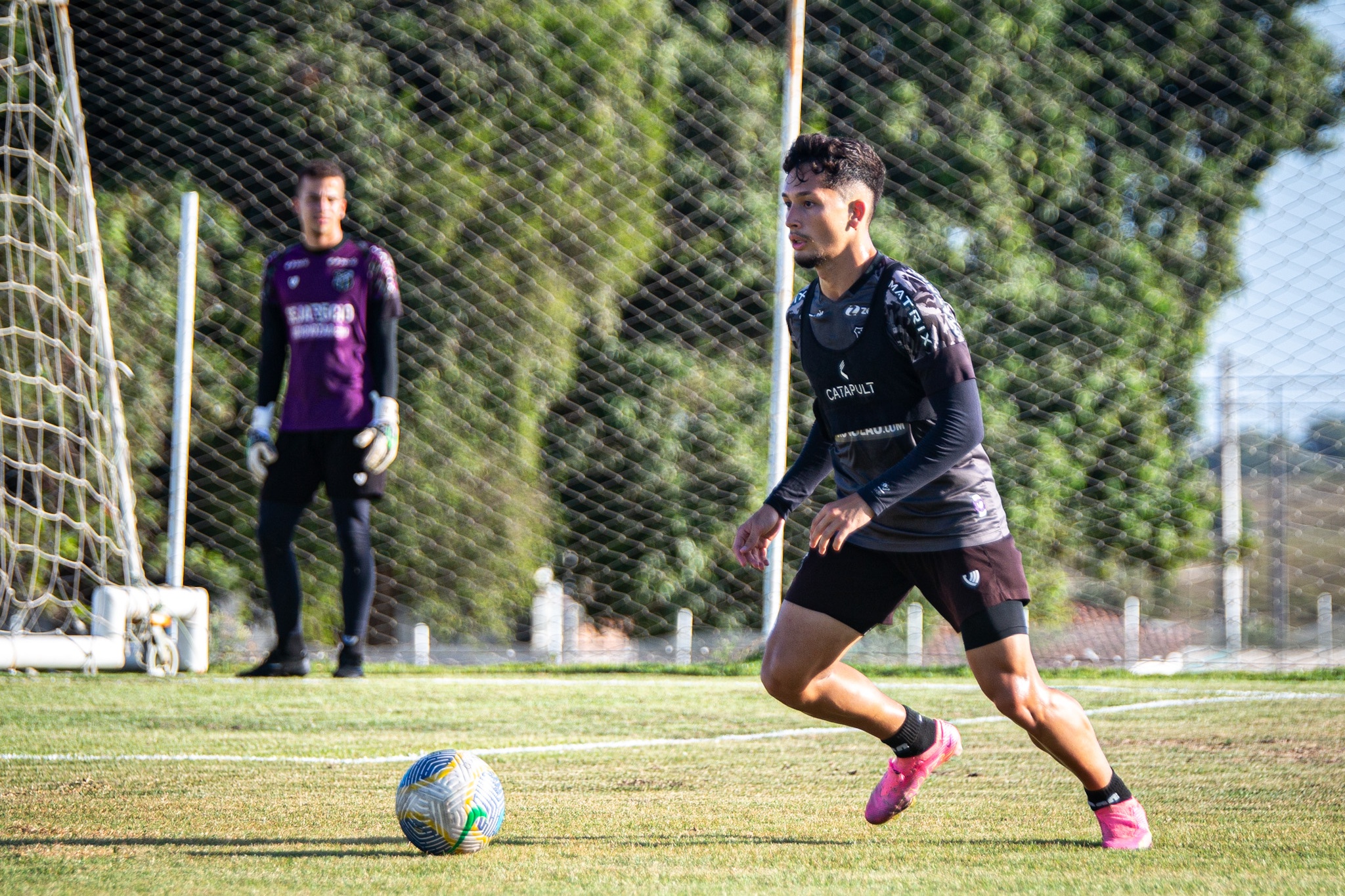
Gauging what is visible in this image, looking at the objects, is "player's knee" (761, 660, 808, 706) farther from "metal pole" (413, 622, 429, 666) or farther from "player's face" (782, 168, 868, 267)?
"metal pole" (413, 622, 429, 666)

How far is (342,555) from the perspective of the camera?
6230 mm

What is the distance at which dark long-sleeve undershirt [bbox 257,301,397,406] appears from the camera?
618 centimetres

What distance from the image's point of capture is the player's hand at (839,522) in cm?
304

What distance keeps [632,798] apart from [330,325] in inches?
124

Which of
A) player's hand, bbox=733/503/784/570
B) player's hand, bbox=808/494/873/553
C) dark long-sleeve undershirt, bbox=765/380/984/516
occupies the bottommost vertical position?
player's hand, bbox=733/503/784/570

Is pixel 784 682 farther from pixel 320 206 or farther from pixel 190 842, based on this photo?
pixel 320 206

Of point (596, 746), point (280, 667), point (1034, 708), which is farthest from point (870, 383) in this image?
point (280, 667)

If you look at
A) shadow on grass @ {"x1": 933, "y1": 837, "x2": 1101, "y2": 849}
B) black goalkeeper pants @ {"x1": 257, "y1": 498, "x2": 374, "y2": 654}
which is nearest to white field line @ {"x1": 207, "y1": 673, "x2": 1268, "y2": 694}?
black goalkeeper pants @ {"x1": 257, "y1": 498, "x2": 374, "y2": 654}

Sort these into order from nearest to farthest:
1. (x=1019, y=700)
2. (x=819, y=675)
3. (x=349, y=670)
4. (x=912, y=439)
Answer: (x=1019, y=700) < (x=912, y=439) < (x=819, y=675) < (x=349, y=670)

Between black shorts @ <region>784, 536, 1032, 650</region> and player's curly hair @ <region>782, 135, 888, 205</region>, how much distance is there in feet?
2.94

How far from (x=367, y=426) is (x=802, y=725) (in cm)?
224

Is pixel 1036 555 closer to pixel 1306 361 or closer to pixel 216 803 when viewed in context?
pixel 1306 361

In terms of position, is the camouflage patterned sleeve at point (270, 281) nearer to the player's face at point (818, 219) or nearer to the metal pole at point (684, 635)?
the player's face at point (818, 219)

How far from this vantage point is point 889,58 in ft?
56.1
